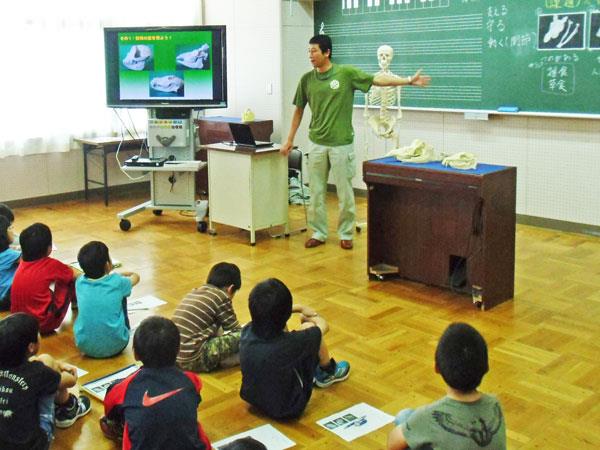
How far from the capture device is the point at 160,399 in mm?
2678

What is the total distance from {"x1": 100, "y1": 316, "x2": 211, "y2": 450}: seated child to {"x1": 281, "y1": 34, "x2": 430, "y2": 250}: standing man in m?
3.51

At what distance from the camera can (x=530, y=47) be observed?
6426mm

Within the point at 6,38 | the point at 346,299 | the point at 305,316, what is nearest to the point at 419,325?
the point at 346,299

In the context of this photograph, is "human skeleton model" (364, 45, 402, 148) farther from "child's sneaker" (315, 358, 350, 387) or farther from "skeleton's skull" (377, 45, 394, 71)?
"child's sneaker" (315, 358, 350, 387)

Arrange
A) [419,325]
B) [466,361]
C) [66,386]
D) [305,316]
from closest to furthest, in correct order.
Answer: [466,361] → [66,386] → [305,316] → [419,325]

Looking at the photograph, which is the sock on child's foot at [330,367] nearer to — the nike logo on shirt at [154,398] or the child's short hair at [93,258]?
the nike logo on shirt at [154,398]

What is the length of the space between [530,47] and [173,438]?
494 centimetres

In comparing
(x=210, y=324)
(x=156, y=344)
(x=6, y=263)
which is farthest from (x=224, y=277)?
(x=6, y=263)

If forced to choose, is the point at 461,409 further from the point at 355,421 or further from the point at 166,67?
the point at 166,67

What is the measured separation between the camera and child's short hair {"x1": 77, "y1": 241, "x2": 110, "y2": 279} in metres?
3.98

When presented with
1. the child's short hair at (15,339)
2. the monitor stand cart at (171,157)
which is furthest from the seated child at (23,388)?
the monitor stand cart at (171,157)

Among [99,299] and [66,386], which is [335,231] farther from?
[66,386]

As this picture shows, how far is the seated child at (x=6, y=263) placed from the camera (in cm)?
461

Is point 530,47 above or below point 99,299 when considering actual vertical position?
above
